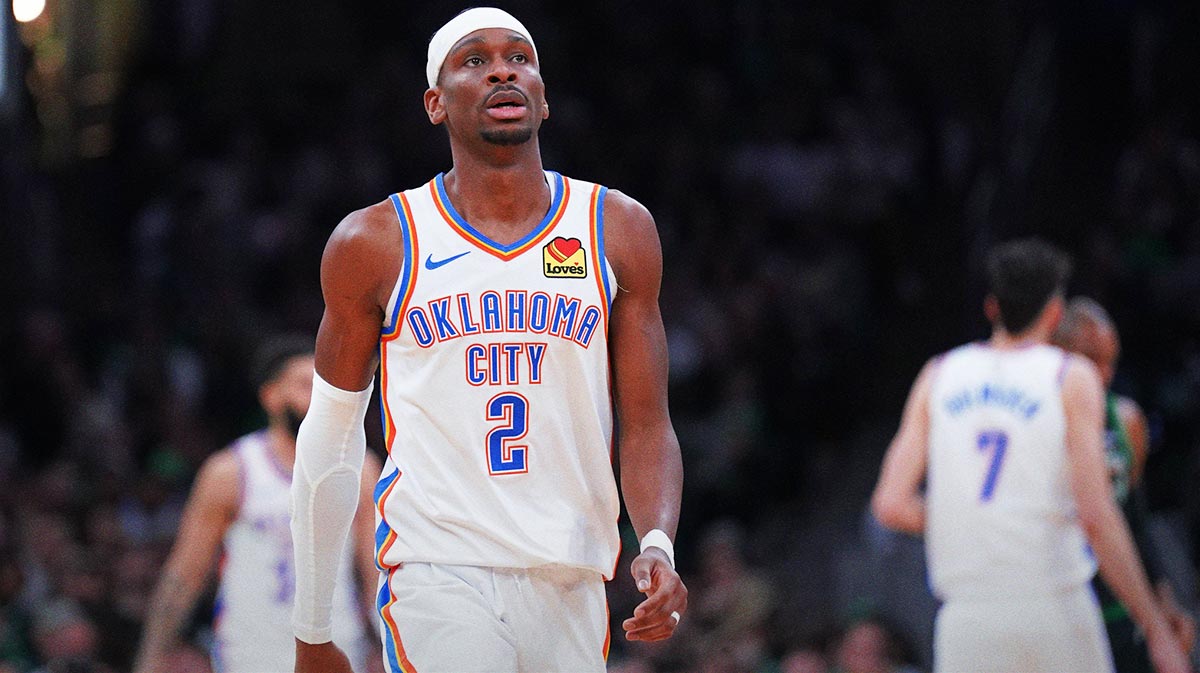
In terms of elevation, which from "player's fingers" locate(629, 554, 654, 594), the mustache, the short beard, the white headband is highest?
the white headband

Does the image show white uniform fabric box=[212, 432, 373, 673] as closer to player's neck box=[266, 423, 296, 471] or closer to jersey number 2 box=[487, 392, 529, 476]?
player's neck box=[266, 423, 296, 471]

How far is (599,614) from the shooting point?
160 inches

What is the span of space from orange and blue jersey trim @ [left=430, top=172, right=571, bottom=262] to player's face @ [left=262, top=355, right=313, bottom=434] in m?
2.62

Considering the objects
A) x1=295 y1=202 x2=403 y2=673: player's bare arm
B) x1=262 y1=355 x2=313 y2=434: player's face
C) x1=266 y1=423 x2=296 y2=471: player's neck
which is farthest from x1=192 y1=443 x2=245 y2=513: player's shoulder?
x1=295 y1=202 x2=403 y2=673: player's bare arm

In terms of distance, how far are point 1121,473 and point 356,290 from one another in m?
3.38

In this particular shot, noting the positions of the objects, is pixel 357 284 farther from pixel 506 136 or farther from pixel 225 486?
pixel 225 486

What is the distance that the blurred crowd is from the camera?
34.2 feet

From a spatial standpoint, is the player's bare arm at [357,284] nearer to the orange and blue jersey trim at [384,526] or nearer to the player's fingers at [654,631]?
the orange and blue jersey trim at [384,526]

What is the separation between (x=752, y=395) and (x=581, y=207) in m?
7.42

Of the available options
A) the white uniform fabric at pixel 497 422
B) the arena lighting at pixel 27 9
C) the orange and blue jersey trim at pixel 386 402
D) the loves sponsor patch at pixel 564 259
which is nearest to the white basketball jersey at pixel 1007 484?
the white uniform fabric at pixel 497 422

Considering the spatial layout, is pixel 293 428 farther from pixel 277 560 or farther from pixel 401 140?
pixel 401 140

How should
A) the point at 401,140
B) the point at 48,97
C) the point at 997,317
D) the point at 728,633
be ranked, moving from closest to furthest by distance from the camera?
1. the point at 997,317
2. the point at 728,633
3. the point at 48,97
4. the point at 401,140

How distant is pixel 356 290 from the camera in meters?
4.04

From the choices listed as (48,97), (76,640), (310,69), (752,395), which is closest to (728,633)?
(752,395)
